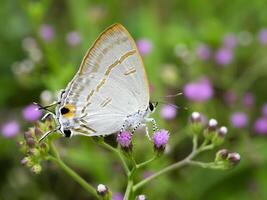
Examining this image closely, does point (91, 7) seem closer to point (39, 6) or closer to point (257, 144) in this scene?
point (39, 6)

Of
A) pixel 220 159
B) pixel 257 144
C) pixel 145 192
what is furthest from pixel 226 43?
pixel 220 159

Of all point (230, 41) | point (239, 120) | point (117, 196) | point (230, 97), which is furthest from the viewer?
point (230, 41)

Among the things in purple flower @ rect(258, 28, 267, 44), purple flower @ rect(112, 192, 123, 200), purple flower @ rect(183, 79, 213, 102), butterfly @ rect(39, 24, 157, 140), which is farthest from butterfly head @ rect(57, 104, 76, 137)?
purple flower @ rect(258, 28, 267, 44)

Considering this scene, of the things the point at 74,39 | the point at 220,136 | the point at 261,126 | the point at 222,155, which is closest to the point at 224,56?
the point at 261,126

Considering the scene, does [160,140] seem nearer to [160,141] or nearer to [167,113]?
[160,141]

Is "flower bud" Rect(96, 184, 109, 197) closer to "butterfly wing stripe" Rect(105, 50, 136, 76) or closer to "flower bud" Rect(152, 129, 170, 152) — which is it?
"flower bud" Rect(152, 129, 170, 152)

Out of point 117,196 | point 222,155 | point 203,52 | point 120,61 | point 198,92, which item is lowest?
point 117,196
